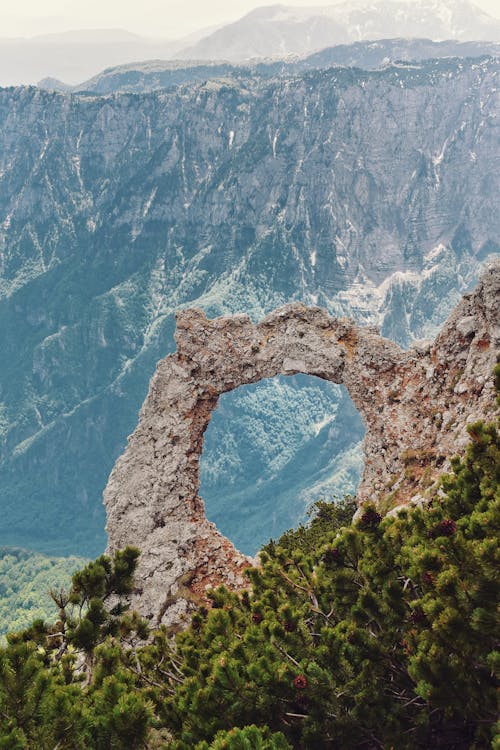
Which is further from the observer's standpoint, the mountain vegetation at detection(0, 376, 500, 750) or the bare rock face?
the bare rock face

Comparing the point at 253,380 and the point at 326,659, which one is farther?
the point at 253,380

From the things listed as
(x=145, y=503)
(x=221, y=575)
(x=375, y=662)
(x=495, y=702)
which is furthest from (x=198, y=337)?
(x=495, y=702)

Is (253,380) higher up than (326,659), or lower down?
lower down

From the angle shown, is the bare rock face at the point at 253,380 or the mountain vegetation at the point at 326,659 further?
the bare rock face at the point at 253,380

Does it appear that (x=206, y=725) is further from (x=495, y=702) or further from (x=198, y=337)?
(x=198, y=337)
